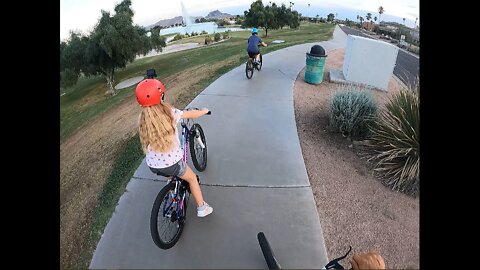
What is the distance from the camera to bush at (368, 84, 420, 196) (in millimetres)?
3495

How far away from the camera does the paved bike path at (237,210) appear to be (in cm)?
252

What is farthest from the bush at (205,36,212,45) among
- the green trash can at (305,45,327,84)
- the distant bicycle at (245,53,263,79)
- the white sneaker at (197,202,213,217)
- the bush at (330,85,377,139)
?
the white sneaker at (197,202,213,217)

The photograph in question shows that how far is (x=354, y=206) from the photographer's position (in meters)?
3.18

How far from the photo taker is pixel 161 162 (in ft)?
7.82

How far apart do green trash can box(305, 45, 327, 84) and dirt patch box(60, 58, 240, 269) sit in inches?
126

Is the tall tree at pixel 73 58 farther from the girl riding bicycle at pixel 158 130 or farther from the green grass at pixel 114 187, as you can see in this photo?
the girl riding bicycle at pixel 158 130

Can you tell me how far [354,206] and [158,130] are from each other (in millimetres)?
2378

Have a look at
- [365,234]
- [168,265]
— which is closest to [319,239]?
[365,234]

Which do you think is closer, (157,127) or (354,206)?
(157,127)

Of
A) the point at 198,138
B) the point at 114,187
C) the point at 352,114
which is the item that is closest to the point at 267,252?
the point at 198,138

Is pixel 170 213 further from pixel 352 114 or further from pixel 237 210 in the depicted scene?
pixel 352 114
